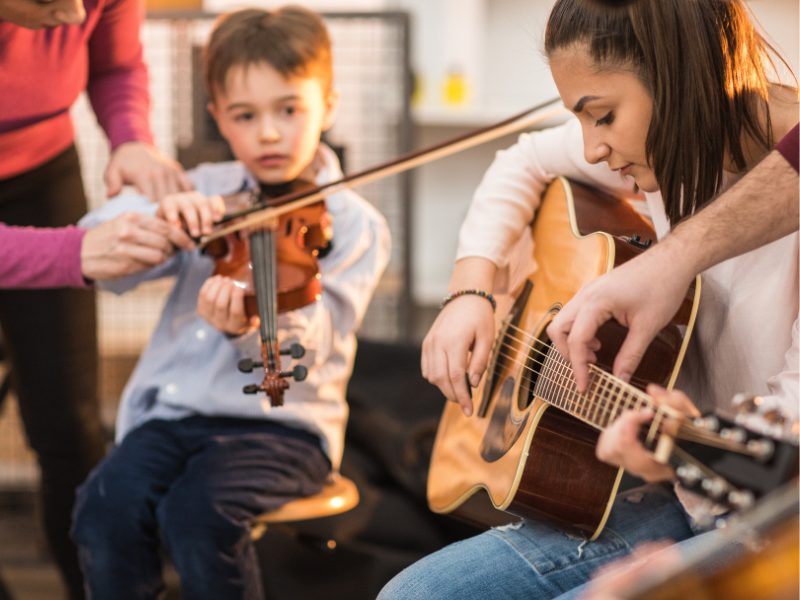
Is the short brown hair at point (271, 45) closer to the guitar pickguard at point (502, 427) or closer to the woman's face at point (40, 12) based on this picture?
the woman's face at point (40, 12)

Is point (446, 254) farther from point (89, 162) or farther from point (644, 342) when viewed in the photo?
point (644, 342)

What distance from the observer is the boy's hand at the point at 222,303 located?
91cm

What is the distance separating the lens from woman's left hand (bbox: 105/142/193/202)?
109 centimetres

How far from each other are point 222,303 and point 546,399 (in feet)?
1.44

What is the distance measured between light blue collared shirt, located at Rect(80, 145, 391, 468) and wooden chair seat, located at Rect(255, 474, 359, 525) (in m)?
0.07

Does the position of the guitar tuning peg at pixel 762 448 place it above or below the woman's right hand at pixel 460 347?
above

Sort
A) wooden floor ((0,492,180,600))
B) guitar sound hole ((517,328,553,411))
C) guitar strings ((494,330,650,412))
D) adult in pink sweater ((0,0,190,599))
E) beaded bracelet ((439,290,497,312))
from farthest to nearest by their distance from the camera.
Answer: wooden floor ((0,492,180,600)), adult in pink sweater ((0,0,190,599)), beaded bracelet ((439,290,497,312)), guitar sound hole ((517,328,553,411)), guitar strings ((494,330,650,412))

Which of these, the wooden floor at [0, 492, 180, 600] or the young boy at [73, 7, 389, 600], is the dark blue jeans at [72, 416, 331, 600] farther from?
the wooden floor at [0, 492, 180, 600]

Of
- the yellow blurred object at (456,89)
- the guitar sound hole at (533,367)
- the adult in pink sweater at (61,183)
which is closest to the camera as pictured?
the guitar sound hole at (533,367)

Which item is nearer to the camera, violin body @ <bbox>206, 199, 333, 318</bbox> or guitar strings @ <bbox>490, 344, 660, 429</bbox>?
guitar strings @ <bbox>490, 344, 660, 429</bbox>

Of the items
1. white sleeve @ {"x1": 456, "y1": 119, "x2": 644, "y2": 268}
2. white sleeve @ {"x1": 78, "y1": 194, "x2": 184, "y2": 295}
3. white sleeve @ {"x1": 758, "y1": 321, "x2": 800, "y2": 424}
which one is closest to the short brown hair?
white sleeve @ {"x1": 78, "y1": 194, "x2": 184, "y2": 295}

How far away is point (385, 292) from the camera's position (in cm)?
205

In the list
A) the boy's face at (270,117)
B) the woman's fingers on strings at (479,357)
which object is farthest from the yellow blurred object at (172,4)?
the woman's fingers on strings at (479,357)

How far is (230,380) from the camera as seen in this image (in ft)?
3.54
